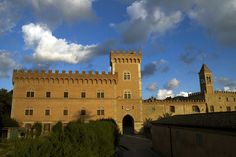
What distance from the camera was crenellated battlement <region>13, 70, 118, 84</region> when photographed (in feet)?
140

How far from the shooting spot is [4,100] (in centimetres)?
5050

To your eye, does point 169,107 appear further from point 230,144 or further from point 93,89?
point 230,144

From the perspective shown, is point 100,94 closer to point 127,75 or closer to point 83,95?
point 83,95

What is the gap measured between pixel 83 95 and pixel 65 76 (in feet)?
17.7

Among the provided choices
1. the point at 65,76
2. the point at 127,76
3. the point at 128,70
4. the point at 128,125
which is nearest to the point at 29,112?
the point at 65,76

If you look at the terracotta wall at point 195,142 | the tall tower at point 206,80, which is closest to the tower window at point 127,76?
the terracotta wall at point 195,142

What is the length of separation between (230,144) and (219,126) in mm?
1288

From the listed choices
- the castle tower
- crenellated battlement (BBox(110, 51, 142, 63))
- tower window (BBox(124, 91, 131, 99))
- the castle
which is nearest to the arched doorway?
the castle

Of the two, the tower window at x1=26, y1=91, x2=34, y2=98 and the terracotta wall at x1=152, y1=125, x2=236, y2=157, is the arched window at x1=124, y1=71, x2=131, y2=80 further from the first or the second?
the terracotta wall at x1=152, y1=125, x2=236, y2=157

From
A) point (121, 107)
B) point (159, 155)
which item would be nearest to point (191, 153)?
point (159, 155)

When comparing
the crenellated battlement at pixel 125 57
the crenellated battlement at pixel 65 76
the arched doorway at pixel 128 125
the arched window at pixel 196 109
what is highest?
the crenellated battlement at pixel 125 57

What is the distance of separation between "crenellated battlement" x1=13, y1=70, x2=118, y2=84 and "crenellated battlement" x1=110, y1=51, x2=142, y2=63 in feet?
13.2

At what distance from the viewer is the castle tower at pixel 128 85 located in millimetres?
44969

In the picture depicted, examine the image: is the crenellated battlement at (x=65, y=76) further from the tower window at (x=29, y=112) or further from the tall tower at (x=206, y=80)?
the tall tower at (x=206, y=80)
